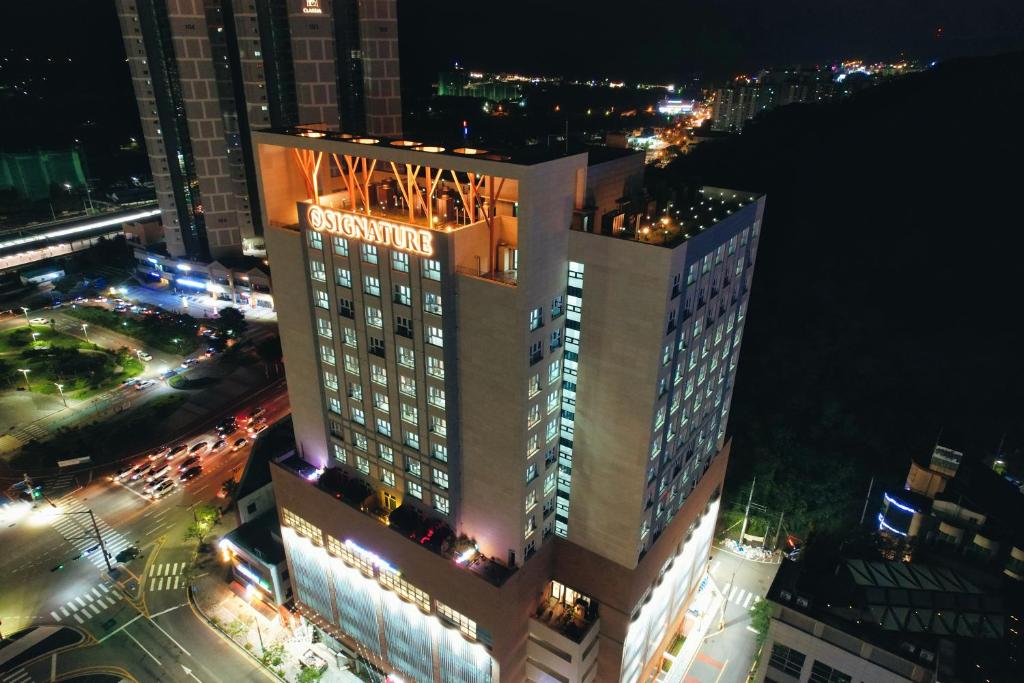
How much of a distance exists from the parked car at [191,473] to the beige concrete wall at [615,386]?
77584 mm

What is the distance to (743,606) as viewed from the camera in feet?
282

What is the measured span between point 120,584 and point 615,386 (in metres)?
79.0

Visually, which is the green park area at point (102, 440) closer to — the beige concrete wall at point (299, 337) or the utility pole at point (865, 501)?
the beige concrete wall at point (299, 337)

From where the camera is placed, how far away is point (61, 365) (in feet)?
455

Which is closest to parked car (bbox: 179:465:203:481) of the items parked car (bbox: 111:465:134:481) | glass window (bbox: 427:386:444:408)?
parked car (bbox: 111:465:134:481)

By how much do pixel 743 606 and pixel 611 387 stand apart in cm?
5157

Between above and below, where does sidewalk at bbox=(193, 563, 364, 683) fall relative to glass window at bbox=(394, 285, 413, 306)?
below

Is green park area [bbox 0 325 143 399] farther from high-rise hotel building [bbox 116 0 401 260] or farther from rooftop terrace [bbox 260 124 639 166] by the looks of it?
rooftop terrace [bbox 260 124 639 166]

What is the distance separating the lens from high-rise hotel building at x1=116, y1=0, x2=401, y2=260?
156750mm

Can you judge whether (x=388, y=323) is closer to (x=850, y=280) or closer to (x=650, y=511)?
(x=650, y=511)

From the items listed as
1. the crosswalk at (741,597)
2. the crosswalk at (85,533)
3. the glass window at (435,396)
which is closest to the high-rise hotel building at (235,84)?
the crosswalk at (85,533)

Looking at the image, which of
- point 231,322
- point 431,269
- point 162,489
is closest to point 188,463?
point 162,489

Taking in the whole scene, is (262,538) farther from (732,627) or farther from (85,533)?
(732,627)

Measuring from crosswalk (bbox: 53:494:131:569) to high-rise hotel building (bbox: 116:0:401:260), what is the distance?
9532 centimetres
